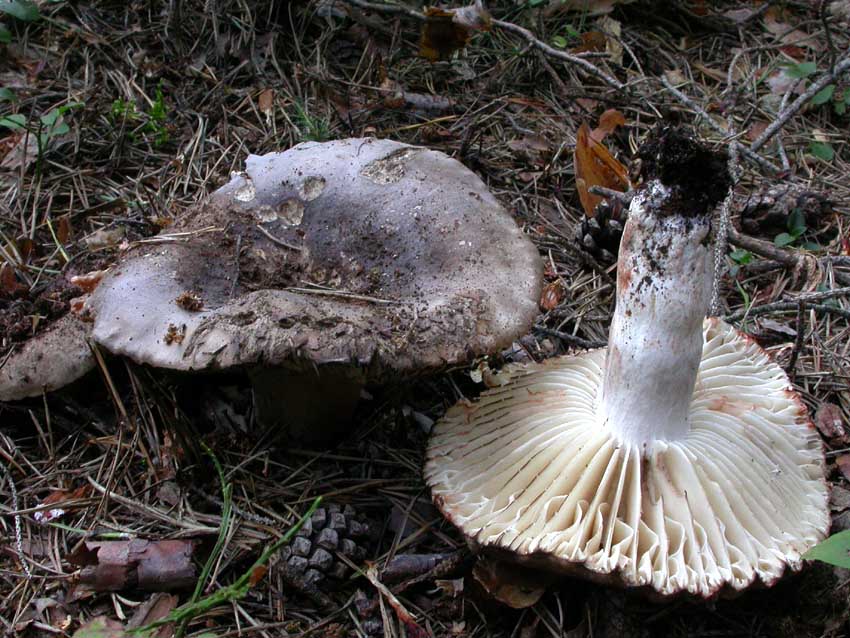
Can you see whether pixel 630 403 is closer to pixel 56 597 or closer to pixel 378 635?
pixel 378 635

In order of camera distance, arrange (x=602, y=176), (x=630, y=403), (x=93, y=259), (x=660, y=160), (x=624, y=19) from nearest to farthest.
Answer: (x=660, y=160) → (x=630, y=403) → (x=93, y=259) → (x=602, y=176) → (x=624, y=19)

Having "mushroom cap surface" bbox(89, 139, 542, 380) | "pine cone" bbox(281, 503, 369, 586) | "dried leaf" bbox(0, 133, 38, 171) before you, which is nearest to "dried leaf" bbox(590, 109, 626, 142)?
"mushroom cap surface" bbox(89, 139, 542, 380)

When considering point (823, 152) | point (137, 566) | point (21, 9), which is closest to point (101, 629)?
point (137, 566)

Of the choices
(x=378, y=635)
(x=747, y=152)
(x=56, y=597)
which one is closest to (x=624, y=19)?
(x=747, y=152)

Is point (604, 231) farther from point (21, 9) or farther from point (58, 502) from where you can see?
→ point (21, 9)

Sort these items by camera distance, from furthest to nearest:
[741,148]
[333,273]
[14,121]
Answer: [741,148]
[14,121]
[333,273]

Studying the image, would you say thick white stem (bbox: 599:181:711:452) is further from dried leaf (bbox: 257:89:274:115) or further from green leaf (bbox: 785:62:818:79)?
green leaf (bbox: 785:62:818:79)
